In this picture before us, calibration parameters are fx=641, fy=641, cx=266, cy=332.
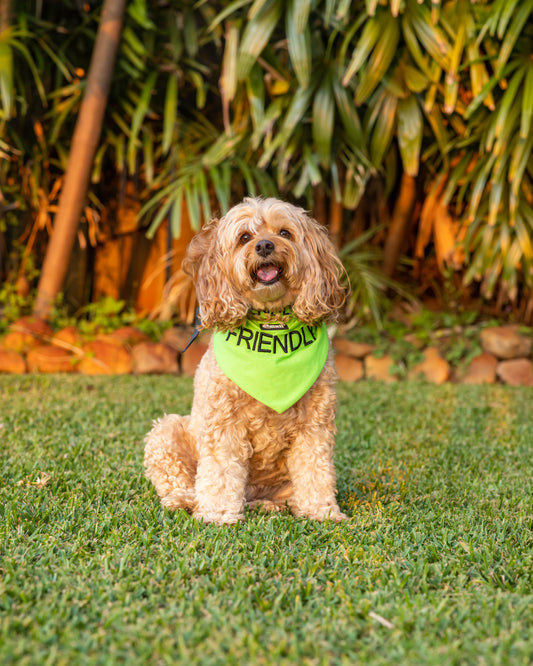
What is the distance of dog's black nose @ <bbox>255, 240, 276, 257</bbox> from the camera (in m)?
2.66

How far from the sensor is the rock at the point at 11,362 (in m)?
6.13

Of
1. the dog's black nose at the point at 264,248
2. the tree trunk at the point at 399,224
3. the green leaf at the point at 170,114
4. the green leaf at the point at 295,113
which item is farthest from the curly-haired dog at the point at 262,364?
the tree trunk at the point at 399,224

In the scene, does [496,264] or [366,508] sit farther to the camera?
[496,264]

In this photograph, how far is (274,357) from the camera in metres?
2.84

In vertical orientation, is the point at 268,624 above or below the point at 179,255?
below

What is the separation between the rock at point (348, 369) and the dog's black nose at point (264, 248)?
4.06 m

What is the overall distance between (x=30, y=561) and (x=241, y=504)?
89cm

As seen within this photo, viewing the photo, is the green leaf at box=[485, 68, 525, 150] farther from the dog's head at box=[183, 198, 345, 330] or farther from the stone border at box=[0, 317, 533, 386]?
the dog's head at box=[183, 198, 345, 330]

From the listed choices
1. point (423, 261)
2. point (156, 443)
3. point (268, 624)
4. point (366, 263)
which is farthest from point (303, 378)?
point (423, 261)

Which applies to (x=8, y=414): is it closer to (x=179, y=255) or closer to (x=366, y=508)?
(x=366, y=508)

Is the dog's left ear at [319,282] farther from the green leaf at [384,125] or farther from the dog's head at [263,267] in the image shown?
the green leaf at [384,125]

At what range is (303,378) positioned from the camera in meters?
2.82

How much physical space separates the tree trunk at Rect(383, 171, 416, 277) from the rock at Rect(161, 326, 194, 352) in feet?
8.18

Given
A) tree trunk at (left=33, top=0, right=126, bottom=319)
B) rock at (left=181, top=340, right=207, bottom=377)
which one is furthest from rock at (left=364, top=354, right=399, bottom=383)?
tree trunk at (left=33, top=0, right=126, bottom=319)
